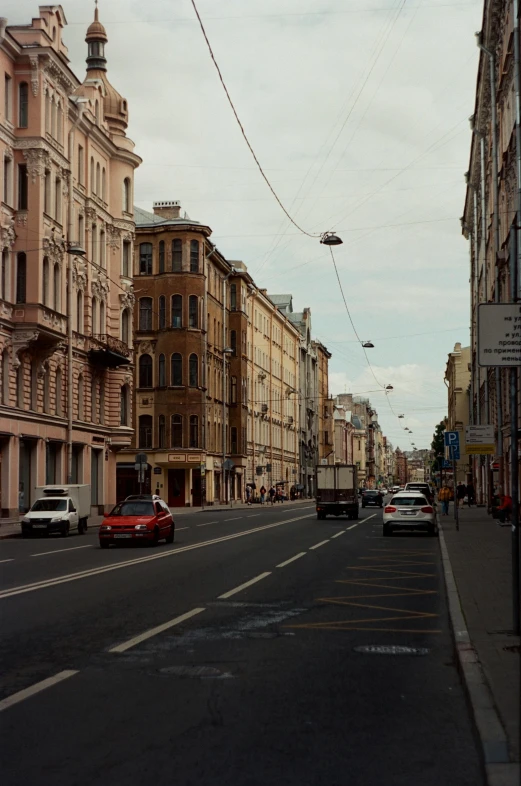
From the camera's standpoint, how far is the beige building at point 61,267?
1623 inches

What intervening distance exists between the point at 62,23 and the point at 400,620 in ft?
133

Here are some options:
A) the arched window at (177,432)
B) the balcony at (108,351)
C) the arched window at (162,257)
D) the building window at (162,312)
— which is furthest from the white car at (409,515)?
the arched window at (162,257)

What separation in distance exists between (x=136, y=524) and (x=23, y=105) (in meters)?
22.6

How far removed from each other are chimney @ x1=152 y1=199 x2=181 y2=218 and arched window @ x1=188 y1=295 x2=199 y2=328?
406 inches

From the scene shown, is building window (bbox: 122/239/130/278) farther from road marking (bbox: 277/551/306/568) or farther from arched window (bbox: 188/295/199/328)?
road marking (bbox: 277/551/306/568)

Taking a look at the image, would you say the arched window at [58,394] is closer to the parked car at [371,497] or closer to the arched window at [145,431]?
the arched window at [145,431]

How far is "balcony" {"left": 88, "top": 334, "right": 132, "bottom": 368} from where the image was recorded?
50.5m

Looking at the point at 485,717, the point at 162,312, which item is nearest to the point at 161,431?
the point at 162,312

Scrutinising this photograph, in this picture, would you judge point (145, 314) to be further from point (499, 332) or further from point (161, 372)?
point (499, 332)

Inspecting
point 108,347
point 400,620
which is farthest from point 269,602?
point 108,347

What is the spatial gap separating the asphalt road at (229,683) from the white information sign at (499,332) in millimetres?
2893

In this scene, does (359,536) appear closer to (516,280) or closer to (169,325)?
(516,280)

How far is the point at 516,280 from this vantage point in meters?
10.9

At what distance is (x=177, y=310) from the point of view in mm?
73000
